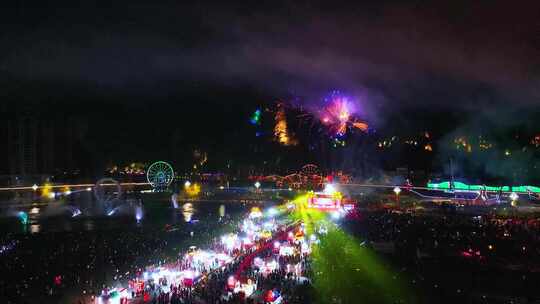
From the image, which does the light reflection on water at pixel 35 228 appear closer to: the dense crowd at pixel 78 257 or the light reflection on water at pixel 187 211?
the dense crowd at pixel 78 257

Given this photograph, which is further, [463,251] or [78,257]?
[463,251]

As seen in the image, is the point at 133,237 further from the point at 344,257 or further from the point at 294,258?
the point at 344,257

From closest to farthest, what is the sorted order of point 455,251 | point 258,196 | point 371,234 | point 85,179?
point 455,251, point 371,234, point 258,196, point 85,179

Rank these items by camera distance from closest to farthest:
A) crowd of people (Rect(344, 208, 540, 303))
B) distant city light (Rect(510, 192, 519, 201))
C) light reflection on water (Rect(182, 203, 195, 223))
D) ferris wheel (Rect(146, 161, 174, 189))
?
crowd of people (Rect(344, 208, 540, 303)), light reflection on water (Rect(182, 203, 195, 223)), distant city light (Rect(510, 192, 519, 201)), ferris wheel (Rect(146, 161, 174, 189))

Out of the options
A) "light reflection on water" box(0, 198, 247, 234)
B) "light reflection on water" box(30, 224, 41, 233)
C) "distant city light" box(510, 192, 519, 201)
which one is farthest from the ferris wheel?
"distant city light" box(510, 192, 519, 201)

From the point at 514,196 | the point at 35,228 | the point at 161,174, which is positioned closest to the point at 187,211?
the point at 161,174

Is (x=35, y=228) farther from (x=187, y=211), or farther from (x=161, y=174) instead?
(x=161, y=174)

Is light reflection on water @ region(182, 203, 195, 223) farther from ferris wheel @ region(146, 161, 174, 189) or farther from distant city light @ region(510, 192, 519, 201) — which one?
distant city light @ region(510, 192, 519, 201)

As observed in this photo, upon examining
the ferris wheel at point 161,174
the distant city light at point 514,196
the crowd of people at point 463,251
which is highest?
the ferris wheel at point 161,174

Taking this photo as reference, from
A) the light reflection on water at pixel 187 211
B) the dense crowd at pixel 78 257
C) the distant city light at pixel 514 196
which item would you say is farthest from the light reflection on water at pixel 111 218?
the distant city light at pixel 514 196

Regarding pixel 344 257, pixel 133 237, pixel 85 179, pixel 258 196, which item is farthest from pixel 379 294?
pixel 85 179

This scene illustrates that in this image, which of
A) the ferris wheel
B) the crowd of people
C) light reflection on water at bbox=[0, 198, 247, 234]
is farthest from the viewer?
the ferris wheel
